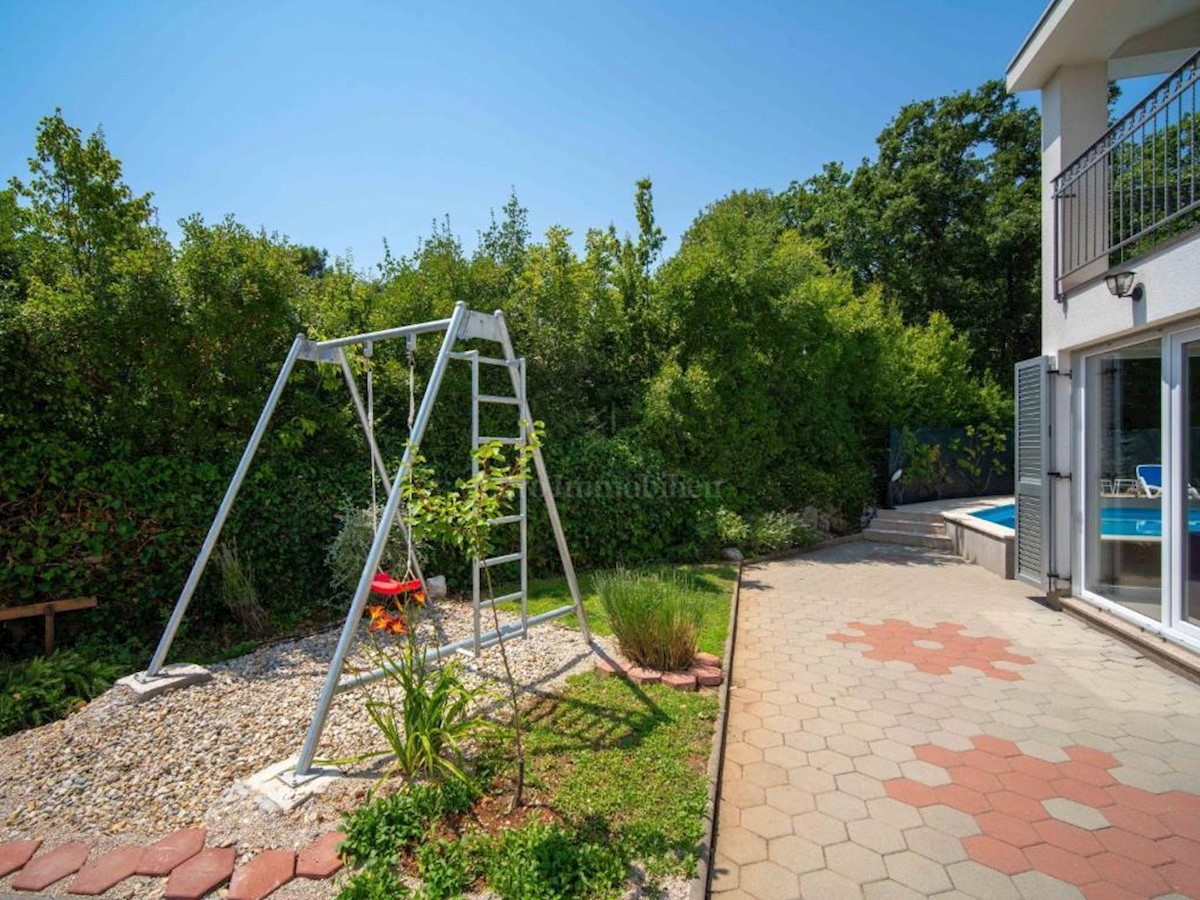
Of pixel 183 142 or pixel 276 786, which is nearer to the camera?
pixel 276 786

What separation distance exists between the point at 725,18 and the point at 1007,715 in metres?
7.59

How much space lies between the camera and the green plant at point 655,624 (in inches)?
173

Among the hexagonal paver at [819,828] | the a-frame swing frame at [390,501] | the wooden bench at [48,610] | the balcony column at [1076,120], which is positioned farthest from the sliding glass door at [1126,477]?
the wooden bench at [48,610]

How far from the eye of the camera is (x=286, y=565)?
20.5ft

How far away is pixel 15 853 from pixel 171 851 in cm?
68

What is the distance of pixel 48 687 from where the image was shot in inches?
166

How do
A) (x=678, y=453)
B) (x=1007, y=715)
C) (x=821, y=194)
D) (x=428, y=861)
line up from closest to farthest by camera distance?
(x=428, y=861) → (x=1007, y=715) → (x=678, y=453) → (x=821, y=194)

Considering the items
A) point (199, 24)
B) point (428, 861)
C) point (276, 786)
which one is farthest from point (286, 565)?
point (199, 24)

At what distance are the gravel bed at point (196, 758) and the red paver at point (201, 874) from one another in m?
0.06

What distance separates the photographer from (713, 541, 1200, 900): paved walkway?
8.12 feet

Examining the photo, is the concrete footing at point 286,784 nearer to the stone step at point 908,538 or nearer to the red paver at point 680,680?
the red paver at point 680,680

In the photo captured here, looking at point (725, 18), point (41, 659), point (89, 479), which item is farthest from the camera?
point (725, 18)

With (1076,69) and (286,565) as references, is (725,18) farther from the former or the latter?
(286,565)

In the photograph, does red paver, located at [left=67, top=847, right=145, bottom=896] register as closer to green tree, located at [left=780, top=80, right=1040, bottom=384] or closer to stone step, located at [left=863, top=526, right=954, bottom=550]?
stone step, located at [left=863, top=526, right=954, bottom=550]
